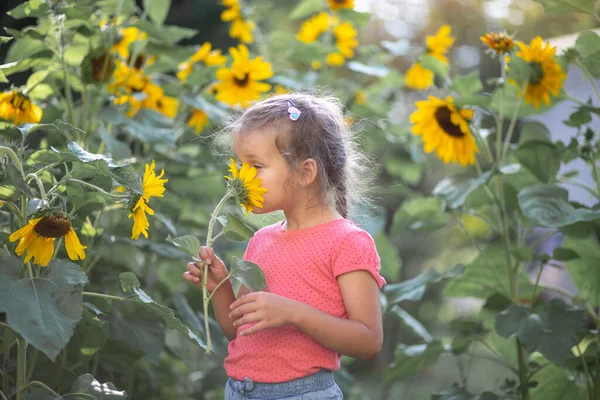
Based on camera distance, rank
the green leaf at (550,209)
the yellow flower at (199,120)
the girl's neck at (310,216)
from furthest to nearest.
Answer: the yellow flower at (199,120) < the green leaf at (550,209) < the girl's neck at (310,216)

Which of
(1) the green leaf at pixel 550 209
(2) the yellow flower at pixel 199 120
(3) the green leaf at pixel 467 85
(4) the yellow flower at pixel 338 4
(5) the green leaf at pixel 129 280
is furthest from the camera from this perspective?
(4) the yellow flower at pixel 338 4

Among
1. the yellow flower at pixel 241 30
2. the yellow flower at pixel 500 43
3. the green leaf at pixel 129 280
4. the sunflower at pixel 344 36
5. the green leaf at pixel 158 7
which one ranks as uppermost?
the green leaf at pixel 129 280

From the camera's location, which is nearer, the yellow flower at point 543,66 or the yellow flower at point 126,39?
the yellow flower at point 543,66

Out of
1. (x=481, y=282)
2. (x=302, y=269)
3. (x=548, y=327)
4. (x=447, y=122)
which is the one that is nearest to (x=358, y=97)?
(x=447, y=122)

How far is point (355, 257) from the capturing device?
1.63 m

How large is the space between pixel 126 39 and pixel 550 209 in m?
1.54

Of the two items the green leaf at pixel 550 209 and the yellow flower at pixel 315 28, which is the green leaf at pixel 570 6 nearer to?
the green leaf at pixel 550 209

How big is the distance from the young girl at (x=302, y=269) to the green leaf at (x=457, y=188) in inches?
30.3

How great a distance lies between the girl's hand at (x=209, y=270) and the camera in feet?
5.32

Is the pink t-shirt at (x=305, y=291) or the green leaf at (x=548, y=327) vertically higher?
the pink t-shirt at (x=305, y=291)

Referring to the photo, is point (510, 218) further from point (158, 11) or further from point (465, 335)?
point (158, 11)

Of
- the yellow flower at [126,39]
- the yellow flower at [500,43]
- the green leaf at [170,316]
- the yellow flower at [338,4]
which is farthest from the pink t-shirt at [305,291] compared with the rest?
the yellow flower at [338,4]

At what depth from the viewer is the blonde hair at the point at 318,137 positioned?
1683 mm

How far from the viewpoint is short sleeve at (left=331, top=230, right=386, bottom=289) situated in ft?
5.32
